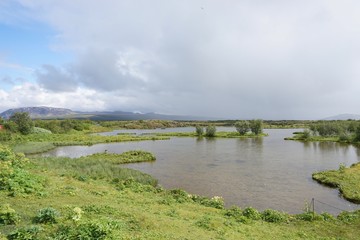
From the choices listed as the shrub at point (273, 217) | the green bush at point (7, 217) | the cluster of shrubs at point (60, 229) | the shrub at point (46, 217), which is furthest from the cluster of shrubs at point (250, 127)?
the green bush at point (7, 217)

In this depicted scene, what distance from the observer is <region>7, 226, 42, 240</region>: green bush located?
452 inches

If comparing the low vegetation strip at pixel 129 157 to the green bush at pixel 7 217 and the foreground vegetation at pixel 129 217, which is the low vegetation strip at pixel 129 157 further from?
the green bush at pixel 7 217

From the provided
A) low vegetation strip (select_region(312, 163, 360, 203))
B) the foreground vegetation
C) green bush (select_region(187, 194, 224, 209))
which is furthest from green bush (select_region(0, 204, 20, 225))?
low vegetation strip (select_region(312, 163, 360, 203))

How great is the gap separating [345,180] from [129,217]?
112 ft

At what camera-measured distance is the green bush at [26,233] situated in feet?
37.6

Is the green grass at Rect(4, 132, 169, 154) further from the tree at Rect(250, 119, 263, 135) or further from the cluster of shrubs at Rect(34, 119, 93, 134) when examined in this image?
the tree at Rect(250, 119, 263, 135)

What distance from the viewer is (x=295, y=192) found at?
3509cm

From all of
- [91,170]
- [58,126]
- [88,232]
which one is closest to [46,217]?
[88,232]

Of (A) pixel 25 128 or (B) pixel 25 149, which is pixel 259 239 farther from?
(A) pixel 25 128

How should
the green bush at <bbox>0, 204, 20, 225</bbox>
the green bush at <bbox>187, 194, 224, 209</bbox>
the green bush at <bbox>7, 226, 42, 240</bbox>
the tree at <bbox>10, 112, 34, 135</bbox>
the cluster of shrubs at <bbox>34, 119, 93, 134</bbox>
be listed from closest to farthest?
the green bush at <bbox>7, 226, 42, 240</bbox>
the green bush at <bbox>0, 204, 20, 225</bbox>
the green bush at <bbox>187, 194, 224, 209</bbox>
the tree at <bbox>10, 112, 34, 135</bbox>
the cluster of shrubs at <bbox>34, 119, 93, 134</bbox>

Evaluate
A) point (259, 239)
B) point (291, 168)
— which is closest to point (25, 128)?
point (291, 168)

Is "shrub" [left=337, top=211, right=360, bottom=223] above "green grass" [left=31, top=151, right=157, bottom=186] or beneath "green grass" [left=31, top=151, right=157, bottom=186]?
beneath

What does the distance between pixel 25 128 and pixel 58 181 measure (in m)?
78.1

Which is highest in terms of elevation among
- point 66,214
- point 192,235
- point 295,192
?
point 66,214
